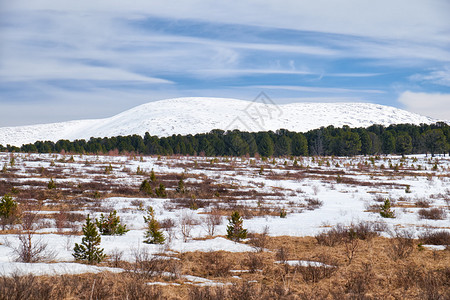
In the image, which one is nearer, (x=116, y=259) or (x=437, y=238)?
(x=116, y=259)

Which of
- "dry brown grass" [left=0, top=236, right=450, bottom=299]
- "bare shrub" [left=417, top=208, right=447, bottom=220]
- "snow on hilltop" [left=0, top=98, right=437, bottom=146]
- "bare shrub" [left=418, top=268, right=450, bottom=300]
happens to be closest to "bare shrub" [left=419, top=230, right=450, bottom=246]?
"dry brown grass" [left=0, top=236, right=450, bottom=299]

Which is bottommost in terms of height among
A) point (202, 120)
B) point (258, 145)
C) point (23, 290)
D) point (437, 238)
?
point (437, 238)

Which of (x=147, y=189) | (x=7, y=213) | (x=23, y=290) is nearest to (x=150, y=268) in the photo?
(x=23, y=290)

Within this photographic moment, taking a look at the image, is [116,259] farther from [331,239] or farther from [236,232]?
[331,239]

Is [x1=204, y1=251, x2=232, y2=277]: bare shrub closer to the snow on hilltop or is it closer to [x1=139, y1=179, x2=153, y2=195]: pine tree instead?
[x1=139, y1=179, x2=153, y2=195]: pine tree

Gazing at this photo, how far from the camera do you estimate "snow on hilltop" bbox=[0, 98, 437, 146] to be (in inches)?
5723

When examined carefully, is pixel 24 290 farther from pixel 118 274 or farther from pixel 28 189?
pixel 28 189

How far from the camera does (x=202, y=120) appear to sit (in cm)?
15250

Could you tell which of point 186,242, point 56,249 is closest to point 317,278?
point 186,242

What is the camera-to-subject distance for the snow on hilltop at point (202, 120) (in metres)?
145

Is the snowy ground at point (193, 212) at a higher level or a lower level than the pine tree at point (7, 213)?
lower

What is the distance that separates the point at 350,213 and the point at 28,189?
19.7 metres

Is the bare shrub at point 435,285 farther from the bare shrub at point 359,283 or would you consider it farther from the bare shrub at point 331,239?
the bare shrub at point 331,239

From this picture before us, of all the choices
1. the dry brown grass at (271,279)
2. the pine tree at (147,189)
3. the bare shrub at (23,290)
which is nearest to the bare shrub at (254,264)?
the dry brown grass at (271,279)
